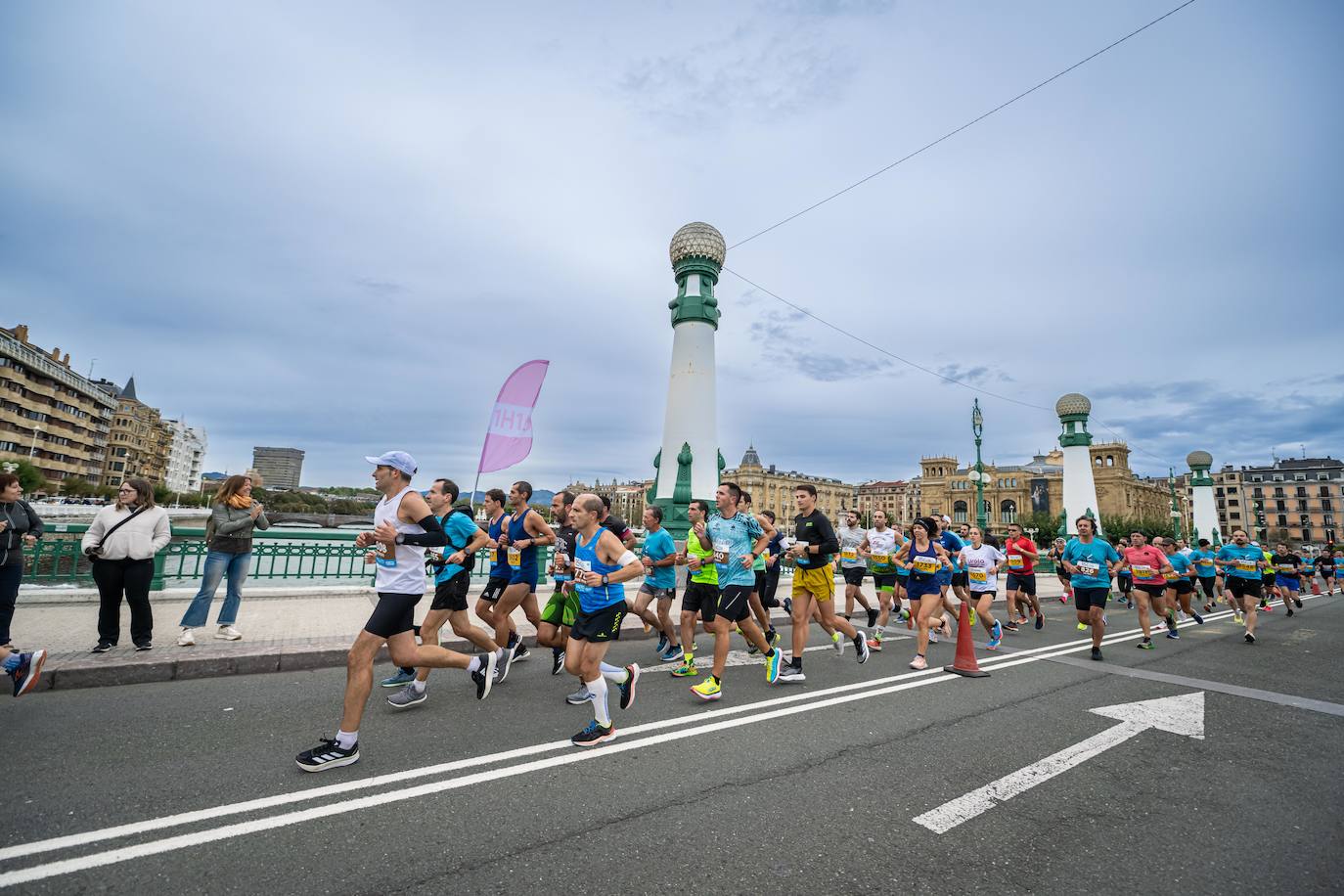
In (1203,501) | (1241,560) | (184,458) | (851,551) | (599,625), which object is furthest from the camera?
(184,458)

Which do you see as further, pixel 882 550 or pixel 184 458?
pixel 184 458

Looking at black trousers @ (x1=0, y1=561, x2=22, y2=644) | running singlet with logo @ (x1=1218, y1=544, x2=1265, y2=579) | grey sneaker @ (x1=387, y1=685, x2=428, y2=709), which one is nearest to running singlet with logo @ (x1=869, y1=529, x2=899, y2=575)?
running singlet with logo @ (x1=1218, y1=544, x2=1265, y2=579)

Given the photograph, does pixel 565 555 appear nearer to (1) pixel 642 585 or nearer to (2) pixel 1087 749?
(1) pixel 642 585

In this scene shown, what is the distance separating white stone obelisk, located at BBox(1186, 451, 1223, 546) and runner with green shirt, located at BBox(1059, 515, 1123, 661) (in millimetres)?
37273

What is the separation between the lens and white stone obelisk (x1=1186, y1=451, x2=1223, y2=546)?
37156 mm

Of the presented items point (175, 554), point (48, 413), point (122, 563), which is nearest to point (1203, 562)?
point (122, 563)

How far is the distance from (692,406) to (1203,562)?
1345cm

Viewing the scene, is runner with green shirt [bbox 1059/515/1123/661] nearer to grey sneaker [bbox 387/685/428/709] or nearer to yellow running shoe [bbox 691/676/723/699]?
yellow running shoe [bbox 691/676/723/699]

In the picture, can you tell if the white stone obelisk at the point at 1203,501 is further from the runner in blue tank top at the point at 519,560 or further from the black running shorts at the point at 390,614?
the black running shorts at the point at 390,614

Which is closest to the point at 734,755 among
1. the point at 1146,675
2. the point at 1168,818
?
the point at 1168,818

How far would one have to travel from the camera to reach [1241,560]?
35.7 feet

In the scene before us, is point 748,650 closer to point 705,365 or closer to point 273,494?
point 705,365

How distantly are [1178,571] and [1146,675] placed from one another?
21.6ft

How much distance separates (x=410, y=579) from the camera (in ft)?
13.9
